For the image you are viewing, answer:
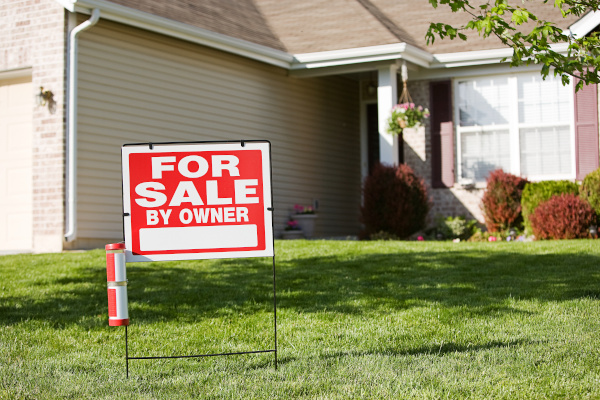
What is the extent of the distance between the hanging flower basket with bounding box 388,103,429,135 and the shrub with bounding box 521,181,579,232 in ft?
7.05

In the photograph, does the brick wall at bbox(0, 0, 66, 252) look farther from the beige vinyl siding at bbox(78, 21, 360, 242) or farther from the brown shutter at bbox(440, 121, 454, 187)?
the brown shutter at bbox(440, 121, 454, 187)

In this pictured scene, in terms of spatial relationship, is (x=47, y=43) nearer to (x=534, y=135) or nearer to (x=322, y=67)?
(x=322, y=67)

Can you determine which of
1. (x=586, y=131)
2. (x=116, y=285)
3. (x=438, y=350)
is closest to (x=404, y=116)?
(x=586, y=131)

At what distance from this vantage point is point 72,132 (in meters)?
11.0

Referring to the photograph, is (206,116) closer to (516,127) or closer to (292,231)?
(292,231)

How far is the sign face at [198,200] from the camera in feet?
15.5

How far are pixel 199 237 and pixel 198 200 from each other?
0.74 ft

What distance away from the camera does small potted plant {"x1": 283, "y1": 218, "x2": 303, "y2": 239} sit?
47.3 feet

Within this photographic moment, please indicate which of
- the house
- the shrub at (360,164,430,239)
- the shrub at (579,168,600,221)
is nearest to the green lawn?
the house

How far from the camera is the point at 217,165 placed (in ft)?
15.7

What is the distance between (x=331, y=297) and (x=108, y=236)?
216 inches

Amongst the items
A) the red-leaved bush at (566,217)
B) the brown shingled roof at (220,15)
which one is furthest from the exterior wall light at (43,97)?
the red-leaved bush at (566,217)

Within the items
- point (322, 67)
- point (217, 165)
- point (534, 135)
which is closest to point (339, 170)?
point (322, 67)

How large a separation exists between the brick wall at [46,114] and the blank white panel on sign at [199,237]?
6.63 m
